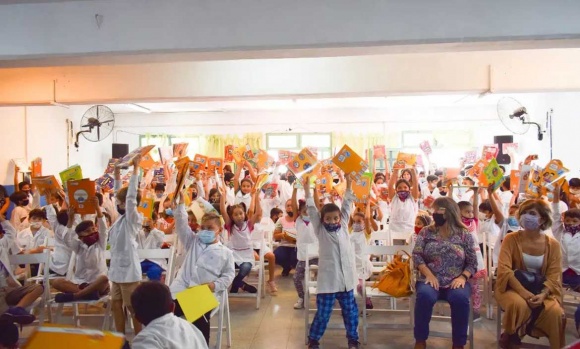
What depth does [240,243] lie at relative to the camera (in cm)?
560

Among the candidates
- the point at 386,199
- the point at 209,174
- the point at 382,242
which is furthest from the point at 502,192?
the point at 209,174

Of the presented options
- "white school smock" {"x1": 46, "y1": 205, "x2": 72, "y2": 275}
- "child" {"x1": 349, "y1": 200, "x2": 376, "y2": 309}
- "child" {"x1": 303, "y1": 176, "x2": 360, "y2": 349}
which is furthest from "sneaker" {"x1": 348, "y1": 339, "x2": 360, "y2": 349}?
"white school smock" {"x1": 46, "y1": 205, "x2": 72, "y2": 275}

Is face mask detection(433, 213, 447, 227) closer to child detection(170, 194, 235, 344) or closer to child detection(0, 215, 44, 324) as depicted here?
→ child detection(170, 194, 235, 344)

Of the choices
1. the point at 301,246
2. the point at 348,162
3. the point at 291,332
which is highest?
the point at 348,162

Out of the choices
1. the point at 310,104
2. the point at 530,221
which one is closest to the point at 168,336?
the point at 530,221

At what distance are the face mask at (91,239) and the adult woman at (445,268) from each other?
2.74 m

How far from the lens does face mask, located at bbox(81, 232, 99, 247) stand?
14.4ft

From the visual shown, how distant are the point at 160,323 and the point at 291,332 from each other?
263 cm

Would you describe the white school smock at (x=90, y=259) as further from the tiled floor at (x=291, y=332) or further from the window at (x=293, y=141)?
the window at (x=293, y=141)

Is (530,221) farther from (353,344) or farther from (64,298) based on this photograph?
(64,298)

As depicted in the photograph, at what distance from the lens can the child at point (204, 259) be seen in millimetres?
3949

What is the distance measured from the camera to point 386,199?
25.0ft

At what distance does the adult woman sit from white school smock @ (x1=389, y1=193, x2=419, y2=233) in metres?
2.29

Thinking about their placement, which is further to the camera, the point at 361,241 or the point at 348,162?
the point at 361,241
